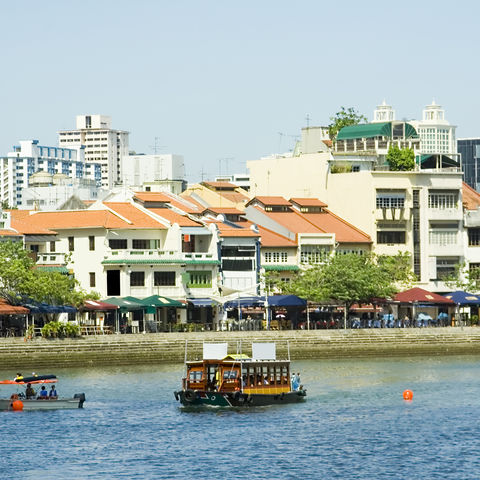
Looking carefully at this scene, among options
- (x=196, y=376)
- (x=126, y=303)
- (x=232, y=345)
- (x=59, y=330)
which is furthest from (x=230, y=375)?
(x=126, y=303)

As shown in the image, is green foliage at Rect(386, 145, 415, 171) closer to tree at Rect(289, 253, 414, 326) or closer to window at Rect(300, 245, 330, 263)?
window at Rect(300, 245, 330, 263)

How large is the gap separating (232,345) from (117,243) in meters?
16.5

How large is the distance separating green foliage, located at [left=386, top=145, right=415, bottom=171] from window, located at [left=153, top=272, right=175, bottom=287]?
34.9m

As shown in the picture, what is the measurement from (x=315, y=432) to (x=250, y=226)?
65023 mm

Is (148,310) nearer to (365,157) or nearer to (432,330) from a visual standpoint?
(432,330)

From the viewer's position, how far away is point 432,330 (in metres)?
124

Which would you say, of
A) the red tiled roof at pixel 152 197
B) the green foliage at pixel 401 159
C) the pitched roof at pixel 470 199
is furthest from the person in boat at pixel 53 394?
the pitched roof at pixel 470 199

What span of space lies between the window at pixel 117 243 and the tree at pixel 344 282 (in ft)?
48.2

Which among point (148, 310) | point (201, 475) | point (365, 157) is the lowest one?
point (201, 475)

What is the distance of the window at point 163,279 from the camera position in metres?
125

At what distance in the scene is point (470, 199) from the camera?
15562 cm

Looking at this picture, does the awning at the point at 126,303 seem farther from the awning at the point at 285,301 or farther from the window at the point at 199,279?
the awning at the point at 285,301

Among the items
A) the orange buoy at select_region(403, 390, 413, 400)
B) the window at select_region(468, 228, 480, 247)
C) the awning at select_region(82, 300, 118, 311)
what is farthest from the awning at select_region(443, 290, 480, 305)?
the orange buoy at select_region(403, 390, 413, 400)

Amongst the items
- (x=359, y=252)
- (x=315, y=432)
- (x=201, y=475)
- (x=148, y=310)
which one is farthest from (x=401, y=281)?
(x=201, y=475)
